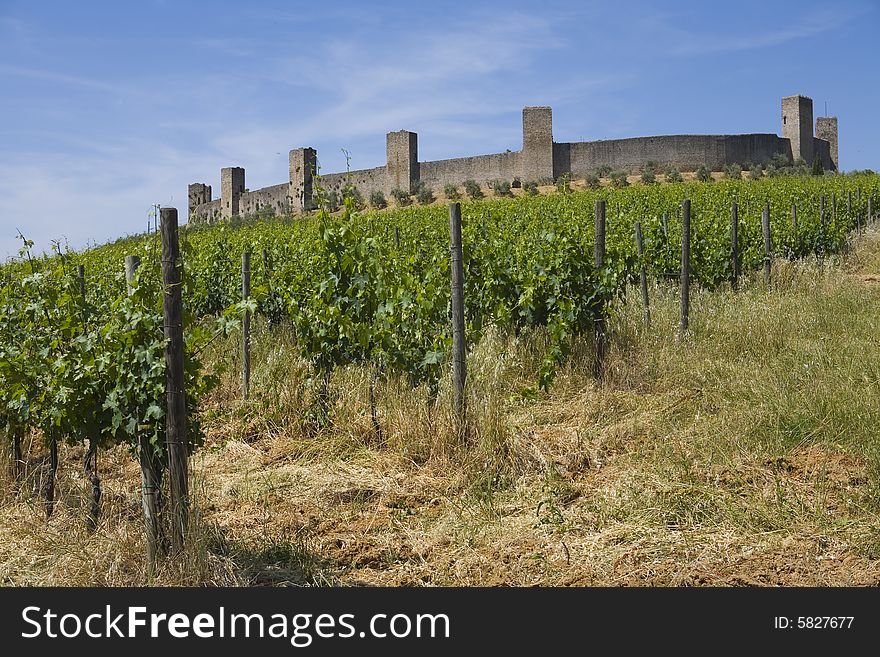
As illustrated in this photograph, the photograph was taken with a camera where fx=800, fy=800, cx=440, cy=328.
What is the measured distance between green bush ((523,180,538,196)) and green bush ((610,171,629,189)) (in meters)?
3.71

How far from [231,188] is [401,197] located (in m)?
9.98

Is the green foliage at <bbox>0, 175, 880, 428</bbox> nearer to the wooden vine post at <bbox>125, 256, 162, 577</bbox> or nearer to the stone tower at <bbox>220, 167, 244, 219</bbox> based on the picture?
the wooden vine post at <bbox>125, 256, 162, 577</bbox>

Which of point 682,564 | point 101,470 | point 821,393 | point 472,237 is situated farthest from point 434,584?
point 472,237

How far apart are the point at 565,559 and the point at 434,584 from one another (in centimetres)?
62

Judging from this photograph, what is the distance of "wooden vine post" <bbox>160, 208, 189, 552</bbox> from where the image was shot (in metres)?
3.43

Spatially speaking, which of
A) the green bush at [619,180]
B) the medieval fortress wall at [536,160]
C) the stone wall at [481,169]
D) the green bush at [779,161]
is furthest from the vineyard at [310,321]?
the green bush at [779,161]

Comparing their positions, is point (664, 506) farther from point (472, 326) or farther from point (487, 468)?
point (472, 326)

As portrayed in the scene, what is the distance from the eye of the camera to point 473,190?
39500mm

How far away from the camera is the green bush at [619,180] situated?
125 ft

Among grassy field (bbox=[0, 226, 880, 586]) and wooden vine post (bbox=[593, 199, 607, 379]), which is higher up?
wooden vine post (bbox=[593, 199, 607, 379])

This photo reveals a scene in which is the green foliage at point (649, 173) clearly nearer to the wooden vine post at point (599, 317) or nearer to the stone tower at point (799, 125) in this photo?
the stone tower at point (799, 125)

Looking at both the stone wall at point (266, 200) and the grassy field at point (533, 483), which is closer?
the grassy field at point (533, 483)

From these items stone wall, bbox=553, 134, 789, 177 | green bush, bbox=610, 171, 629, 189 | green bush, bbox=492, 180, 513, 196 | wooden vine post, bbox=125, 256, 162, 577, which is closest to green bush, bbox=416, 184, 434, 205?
green bush, bbox=492, 180, 513, 196

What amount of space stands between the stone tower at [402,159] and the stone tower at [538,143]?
233 inches
